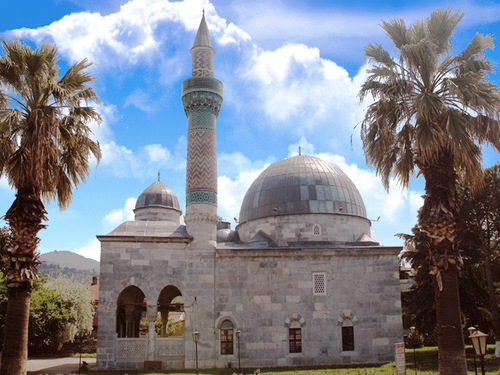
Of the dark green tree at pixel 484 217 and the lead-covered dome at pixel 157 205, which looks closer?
the dark green tree at pixel 484 217

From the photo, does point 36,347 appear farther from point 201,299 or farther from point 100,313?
point 201,299

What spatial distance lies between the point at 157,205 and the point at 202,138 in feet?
37.5

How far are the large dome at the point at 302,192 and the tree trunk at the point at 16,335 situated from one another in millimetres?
14178

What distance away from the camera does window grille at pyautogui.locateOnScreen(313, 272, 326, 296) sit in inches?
831

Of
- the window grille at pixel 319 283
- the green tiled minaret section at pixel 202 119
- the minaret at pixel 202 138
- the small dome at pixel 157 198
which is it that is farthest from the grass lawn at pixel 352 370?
the small dome at pixel 157 198

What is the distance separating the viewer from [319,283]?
21281mm

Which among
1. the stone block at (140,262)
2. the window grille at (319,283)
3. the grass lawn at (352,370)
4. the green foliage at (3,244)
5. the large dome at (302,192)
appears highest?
A: the large dome at (302,192)

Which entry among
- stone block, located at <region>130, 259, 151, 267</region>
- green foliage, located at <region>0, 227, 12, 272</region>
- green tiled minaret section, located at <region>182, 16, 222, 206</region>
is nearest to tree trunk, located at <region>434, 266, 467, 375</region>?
green tiled minaret section, located at <region>182, 16, 222, 206</region>

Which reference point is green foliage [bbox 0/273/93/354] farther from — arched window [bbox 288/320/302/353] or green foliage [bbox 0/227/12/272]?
arched window [bbox 288/320/302/353]

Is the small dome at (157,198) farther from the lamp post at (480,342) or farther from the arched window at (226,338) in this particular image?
the lamp post at (480,342)

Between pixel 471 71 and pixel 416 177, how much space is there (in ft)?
9.84

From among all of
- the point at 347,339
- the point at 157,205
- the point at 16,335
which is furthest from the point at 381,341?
the point at 157,205

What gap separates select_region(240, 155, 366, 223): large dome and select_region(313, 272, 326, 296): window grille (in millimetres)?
3523

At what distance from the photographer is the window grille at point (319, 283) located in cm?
2111
